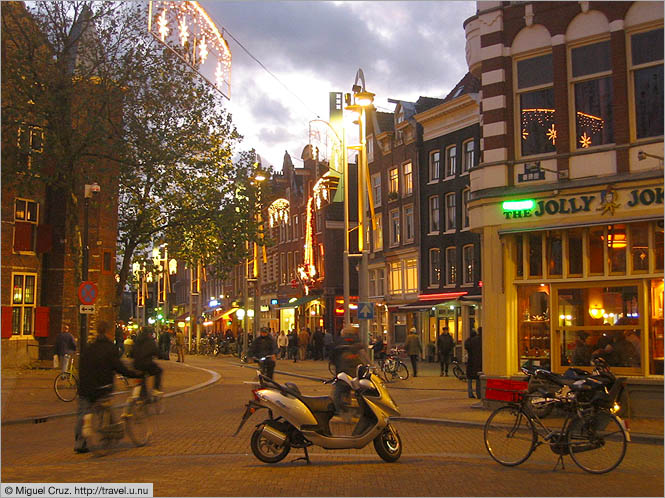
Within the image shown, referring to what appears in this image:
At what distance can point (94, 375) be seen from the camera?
1140cm

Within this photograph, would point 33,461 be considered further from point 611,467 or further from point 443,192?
point 443,192

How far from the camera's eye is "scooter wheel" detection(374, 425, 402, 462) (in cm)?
1046

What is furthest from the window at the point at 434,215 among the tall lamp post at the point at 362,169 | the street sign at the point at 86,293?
the street sign at the point at 86,293

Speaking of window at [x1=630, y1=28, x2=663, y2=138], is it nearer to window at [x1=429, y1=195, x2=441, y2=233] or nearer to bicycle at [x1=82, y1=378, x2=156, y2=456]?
bicycle at [x1=82, y1=378, x2=156, y2=456]

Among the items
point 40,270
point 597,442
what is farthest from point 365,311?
point 40,270

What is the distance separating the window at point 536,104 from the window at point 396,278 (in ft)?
94.8

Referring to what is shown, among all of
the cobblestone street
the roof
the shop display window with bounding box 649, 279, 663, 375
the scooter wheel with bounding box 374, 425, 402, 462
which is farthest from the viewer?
the roof

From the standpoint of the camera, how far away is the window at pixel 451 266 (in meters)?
40.8

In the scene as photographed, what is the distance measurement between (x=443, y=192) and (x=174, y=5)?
82.4ft

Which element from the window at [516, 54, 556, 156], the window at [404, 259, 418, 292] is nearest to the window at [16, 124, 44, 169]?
the window at [516, 54, 556, 156]

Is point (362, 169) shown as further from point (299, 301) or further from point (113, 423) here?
point (299, 301)

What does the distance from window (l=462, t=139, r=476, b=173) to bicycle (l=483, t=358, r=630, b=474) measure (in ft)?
96.9

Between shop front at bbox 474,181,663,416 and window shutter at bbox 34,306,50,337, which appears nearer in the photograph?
shop front at bbox 474,181,663,416

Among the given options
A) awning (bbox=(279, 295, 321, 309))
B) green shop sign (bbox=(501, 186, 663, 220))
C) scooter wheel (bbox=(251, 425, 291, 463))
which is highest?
green shop sign (bbox=(501, 186, 663, 220))
